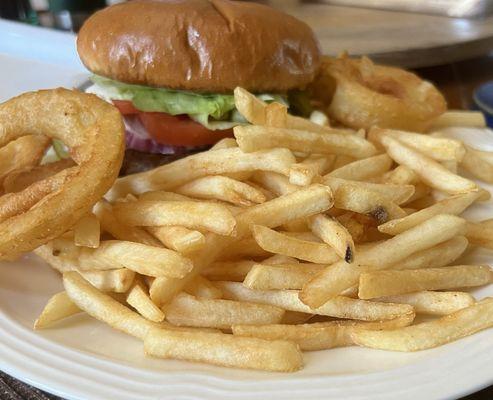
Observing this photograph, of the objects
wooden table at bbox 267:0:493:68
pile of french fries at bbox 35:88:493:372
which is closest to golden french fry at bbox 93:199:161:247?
pile of french fries at bbox 35:88:493:372

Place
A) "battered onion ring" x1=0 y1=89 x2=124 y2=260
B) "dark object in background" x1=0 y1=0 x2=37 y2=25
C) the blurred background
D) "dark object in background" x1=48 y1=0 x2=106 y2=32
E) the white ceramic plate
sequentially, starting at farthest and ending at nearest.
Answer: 1. "dark object in background" x1=0 y1=0 x2=37 y2=25
2. "dark object in background" x1=48 y1=0 x2=106 y2=32
3. the blurred background
4. "battered onion ring" x1=0 y1=89 x2=124 y2=260
5. the white ceramic plate

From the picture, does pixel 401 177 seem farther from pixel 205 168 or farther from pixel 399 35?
pixel 399 35

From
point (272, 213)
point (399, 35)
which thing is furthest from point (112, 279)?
point (399, 35)

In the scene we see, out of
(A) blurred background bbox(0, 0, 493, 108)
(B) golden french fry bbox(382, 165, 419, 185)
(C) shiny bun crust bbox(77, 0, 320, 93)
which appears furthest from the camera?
(A) blurred background bbox(0, 0, 493, 108)

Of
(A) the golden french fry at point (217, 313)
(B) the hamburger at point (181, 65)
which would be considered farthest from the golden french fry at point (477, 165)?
(A) the golden french fry at point (217, 313)

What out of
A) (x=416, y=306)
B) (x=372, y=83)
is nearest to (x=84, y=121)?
(x=416, y=306)

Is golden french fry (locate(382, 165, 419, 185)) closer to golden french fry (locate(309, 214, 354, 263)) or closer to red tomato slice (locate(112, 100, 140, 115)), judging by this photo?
golden french fry (locate(309, 214, 354, 263))

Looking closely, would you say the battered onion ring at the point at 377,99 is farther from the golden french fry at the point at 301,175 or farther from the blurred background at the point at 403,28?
the blurred background at the point at 403,28
